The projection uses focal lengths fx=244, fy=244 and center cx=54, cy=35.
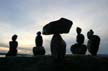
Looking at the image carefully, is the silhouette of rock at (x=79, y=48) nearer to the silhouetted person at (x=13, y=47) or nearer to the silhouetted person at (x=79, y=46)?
the silhouetted person at (x=79, y=46)

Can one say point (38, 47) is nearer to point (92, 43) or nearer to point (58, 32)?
point (58, 32)

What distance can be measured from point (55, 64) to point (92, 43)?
5397 mm

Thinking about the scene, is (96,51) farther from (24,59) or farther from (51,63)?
(24,59)

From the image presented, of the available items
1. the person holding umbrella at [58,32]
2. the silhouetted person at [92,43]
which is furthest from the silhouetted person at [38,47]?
the silhouetted person at [92,43]

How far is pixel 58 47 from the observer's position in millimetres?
21859

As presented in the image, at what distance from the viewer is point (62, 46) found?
2203 cm

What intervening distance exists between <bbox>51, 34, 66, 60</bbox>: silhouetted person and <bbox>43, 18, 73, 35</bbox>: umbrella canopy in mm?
496

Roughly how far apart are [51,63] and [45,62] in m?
0.63

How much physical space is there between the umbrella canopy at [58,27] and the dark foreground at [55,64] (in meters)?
2.44

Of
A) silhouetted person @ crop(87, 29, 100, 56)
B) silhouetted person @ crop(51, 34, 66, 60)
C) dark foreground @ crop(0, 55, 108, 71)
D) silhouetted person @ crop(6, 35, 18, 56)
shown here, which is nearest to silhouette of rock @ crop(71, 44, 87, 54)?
silhouetted person @ crop(87, 29, 100, 56)

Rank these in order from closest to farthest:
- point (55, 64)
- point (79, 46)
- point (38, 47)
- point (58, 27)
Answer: point (55, 64), point (58, 27), point (79, 46), point (38, 47)

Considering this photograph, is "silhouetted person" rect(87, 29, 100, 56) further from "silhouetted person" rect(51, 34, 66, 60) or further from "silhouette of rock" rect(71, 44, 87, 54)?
"silhouetted person" rect(51, 34, 66, 60)

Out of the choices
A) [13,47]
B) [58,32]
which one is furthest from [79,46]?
[13,47]

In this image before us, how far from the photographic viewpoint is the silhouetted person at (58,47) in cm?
2181
